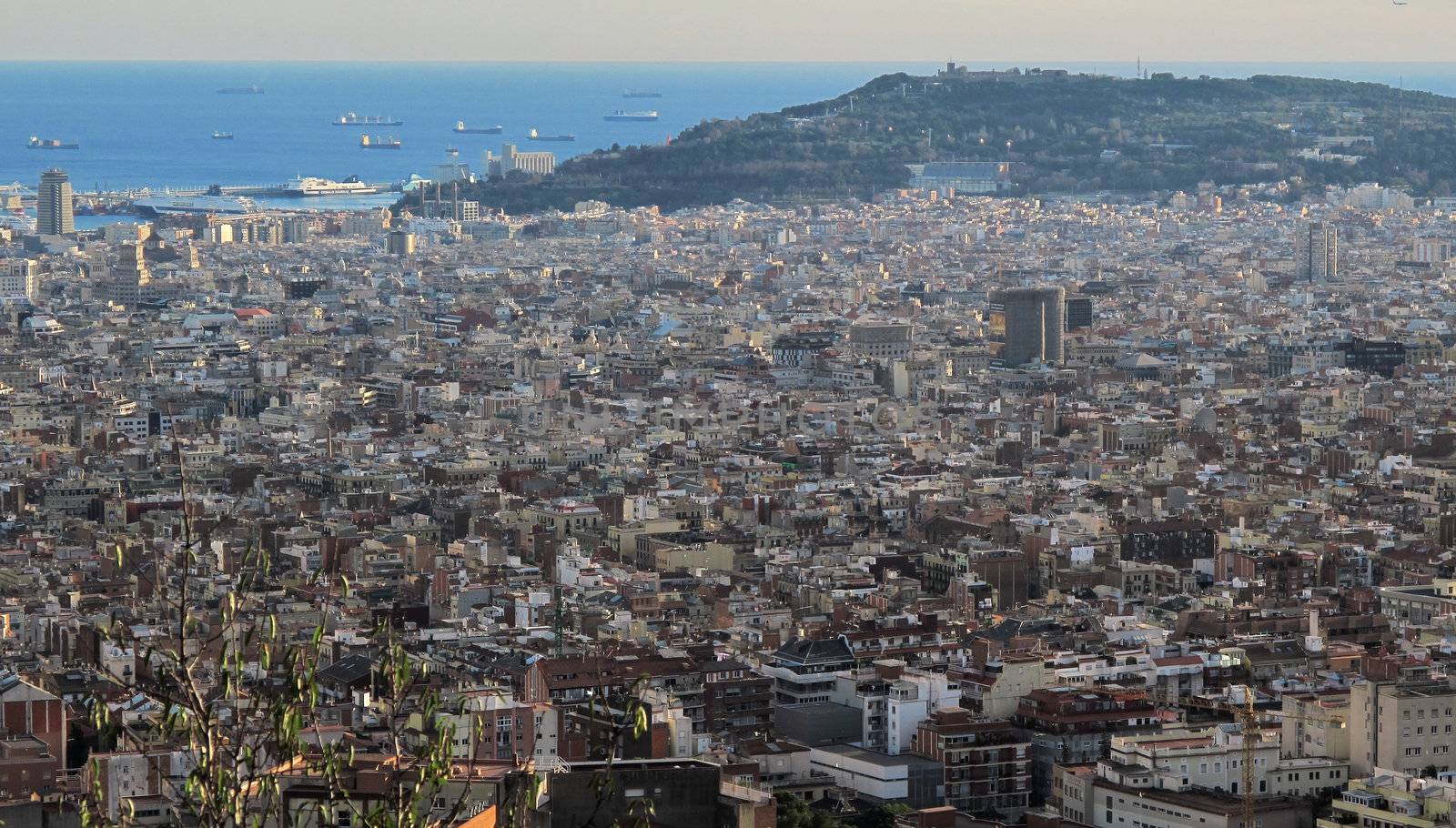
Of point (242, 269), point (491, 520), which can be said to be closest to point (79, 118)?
point (242, 269)

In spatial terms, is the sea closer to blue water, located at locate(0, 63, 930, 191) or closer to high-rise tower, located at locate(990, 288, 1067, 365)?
blue water, located at locate(0, 63, 930, 191)

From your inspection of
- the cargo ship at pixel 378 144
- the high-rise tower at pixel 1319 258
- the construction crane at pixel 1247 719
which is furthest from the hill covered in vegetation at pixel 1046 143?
the construction crane at pixel 1247 719

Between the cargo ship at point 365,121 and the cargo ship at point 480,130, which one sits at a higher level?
the cargo ship at point 365,121

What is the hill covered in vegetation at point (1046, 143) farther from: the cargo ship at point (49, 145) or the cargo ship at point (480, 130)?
the cargo ship at point (480, 130)

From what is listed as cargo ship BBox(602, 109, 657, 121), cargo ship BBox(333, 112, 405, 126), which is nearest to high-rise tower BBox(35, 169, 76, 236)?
cargo ship BBox(333, 112, 405, 126)

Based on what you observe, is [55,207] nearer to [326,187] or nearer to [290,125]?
[326,187]

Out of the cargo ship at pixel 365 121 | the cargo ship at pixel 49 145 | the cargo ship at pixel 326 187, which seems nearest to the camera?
the cargo ship at pixel 326 187

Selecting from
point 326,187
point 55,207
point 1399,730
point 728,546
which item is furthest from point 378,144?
point 1399,730
